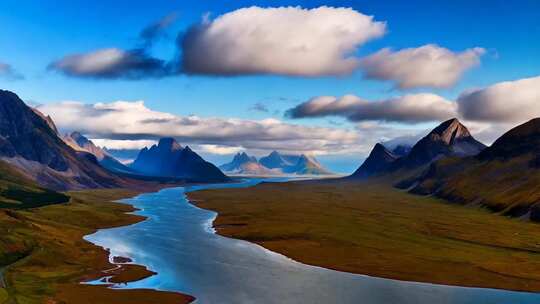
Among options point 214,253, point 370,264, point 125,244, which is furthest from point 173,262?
point 370,264

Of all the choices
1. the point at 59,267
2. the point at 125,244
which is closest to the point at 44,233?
the point at 125,244

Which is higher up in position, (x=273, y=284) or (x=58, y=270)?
(x=273, y=284)

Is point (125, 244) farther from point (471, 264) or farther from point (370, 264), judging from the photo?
point (471, 264)

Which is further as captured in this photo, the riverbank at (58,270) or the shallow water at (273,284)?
the shallow water at (273,284)

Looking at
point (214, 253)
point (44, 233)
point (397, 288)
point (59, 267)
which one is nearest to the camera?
point (397, 288)

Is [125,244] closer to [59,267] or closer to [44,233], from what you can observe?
[44,233]

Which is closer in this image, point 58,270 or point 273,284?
point 273,284

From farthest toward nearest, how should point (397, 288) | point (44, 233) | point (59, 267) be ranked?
point (44, 233), point (59, 267), point (397, 288)

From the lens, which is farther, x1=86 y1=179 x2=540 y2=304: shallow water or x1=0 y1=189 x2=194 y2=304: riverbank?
x1=86 y1=179 x2=540 y2=304: shallow water

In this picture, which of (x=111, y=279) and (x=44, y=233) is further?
(x=44, y=233)
